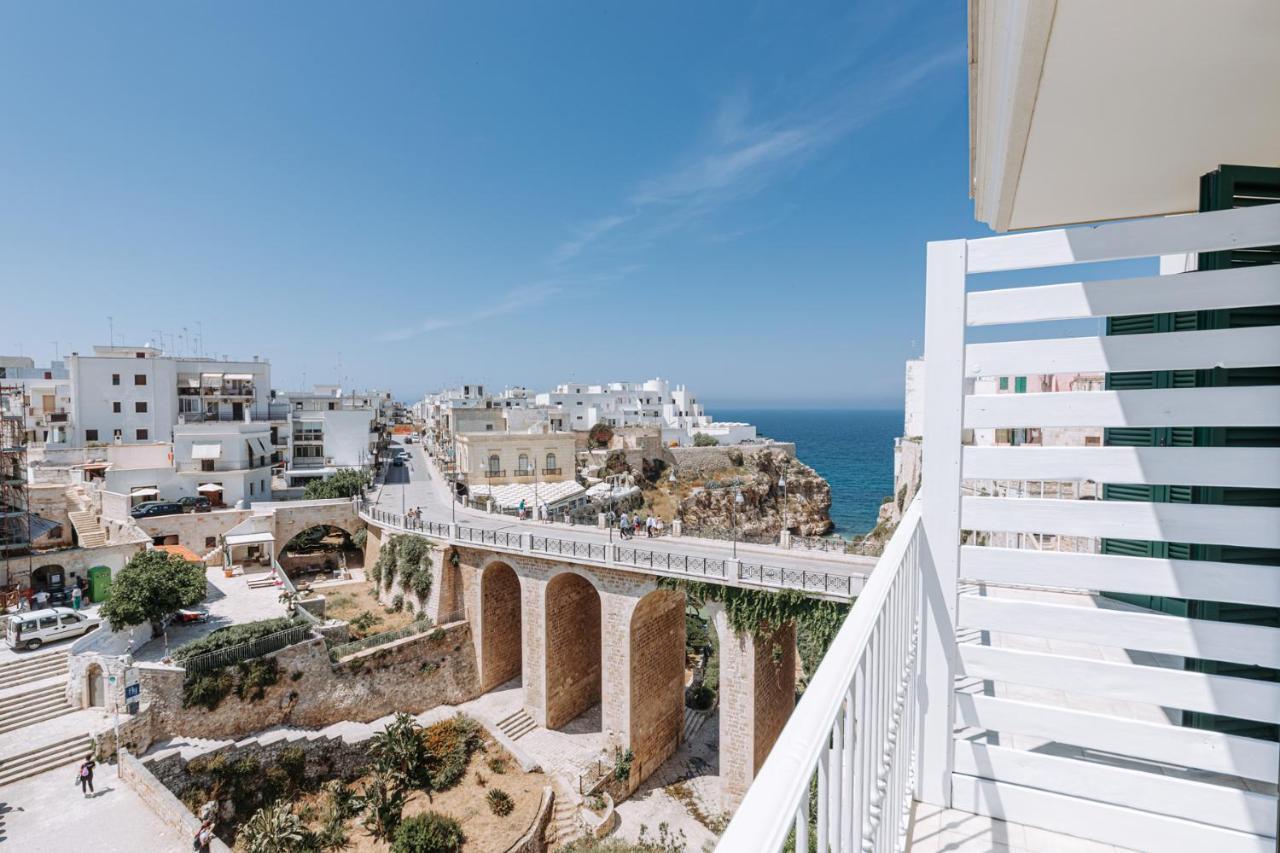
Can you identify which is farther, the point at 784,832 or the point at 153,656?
the point at 153,656

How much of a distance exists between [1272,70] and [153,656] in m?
19.6

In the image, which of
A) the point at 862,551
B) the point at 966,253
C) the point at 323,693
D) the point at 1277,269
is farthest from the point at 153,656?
the point at 1277,269

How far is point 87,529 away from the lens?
21875 millimetres

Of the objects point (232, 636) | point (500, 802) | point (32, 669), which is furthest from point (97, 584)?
point (500, 802)

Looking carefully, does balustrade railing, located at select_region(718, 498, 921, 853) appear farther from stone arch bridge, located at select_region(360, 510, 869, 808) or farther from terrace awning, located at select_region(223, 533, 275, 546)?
terrace awning, located at select_region(223, 533, 275, 546)

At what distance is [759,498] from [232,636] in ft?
111

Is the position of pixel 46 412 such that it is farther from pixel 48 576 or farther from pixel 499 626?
pixel 499 626

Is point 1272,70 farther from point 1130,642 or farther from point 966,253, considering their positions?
point 1130,642

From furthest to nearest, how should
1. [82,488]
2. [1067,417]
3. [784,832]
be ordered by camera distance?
[82,488] < [1067,417] < [784,832]

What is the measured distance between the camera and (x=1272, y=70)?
2068mm

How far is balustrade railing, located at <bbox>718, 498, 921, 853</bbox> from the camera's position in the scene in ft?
2.99

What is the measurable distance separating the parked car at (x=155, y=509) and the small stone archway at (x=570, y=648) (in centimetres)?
1632

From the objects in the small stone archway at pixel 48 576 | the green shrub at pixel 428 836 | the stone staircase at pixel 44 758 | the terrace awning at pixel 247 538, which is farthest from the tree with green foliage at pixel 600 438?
the stone staircase at pixel 44 758

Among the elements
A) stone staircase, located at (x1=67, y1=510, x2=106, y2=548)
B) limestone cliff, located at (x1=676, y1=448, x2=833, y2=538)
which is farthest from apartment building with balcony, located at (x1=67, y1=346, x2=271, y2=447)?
limestone cliff, located at (x1=676, y1=448, x2=833, y2=538)
